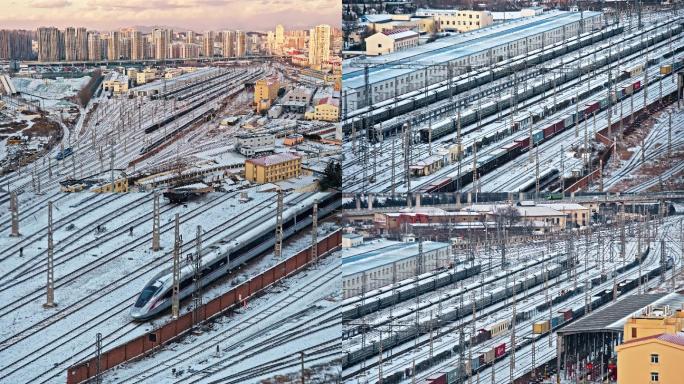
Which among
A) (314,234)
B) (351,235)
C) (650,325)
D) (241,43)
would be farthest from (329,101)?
(650,325)

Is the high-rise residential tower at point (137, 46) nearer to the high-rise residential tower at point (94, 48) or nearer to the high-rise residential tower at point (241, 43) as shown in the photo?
the high-rise residential tower at point (94, 48)

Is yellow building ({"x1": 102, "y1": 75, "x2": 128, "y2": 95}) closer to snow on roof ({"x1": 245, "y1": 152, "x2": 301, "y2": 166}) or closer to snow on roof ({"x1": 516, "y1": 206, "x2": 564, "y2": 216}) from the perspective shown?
snow on roof ({"x1": 245, "y1": 152, "x2": 301, "y2": 166})

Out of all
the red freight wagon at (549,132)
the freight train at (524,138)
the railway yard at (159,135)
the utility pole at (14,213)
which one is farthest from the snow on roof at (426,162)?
the utility pole at (14,213)

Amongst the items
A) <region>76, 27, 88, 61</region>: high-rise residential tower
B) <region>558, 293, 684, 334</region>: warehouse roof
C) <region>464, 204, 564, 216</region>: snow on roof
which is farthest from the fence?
<region>558, 293, 684, 334</region>: warehouse roof

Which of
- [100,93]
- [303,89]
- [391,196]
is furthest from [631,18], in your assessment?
[100,93]

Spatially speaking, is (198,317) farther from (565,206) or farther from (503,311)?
(565,206)

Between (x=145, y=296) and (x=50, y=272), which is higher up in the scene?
(x=50, y=272)

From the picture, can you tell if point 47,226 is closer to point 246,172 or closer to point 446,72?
point 246,172
